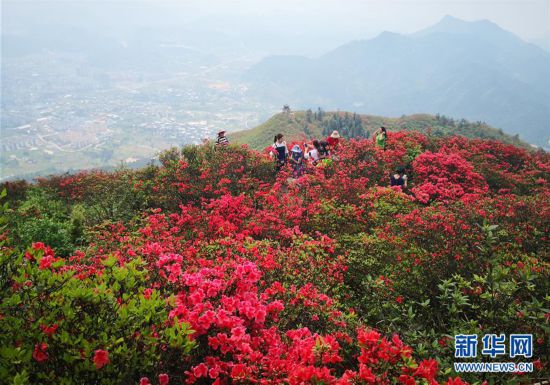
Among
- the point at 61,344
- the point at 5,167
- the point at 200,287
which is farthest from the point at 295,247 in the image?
the point at 5,167

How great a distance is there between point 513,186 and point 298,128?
36.0 metres

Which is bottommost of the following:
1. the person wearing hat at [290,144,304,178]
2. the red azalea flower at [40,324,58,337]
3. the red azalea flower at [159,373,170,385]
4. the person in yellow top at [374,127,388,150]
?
the red azalea flower at [159,373,170,385]

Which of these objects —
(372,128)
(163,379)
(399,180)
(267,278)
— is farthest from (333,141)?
(372,128)

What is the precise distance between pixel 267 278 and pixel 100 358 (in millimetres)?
3104

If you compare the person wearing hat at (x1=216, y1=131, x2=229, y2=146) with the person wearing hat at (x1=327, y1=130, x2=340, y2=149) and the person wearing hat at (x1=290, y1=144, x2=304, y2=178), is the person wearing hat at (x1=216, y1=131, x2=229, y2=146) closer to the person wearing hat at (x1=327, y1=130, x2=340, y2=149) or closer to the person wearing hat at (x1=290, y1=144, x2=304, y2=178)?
the person wearing hat at (x1=290, y1=144, x2=304, y2=178)

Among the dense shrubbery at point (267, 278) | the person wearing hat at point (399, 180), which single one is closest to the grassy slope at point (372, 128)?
the person wearing hat at point (399, 180)

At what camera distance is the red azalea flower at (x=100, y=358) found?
8.39 ft

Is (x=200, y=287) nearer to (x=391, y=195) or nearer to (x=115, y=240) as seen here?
(x=115, y=240)

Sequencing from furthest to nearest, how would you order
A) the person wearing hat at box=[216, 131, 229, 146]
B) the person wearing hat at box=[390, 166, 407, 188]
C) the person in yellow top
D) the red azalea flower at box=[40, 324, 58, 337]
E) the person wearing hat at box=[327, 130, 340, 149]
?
1. the person wearing hat at box=[327, 130, 340, 149]
2. the person in yellow top
3. the person wearing hat at box=[216, 131, 229, 146]
4. the person wearing hat at box=[390, 166, 407, 188]
5. the red azalea flower at box=[40, 324, 58, 337]

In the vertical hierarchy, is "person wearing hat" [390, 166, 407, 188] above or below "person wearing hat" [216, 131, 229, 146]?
below

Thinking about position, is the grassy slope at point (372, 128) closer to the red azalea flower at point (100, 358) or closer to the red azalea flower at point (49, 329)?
the red azalea flower at point (49, 329)

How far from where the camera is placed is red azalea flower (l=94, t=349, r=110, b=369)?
256 centimetres

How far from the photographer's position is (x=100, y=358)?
101 inches

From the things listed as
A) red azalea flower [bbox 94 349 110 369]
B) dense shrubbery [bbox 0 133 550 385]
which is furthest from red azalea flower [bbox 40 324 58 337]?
red azalea flower [bbox 94 349 110 369]
